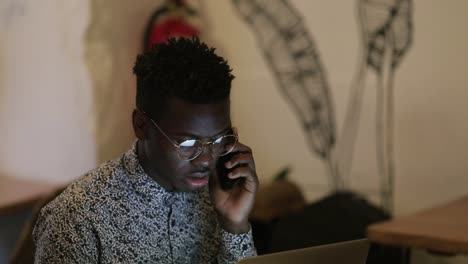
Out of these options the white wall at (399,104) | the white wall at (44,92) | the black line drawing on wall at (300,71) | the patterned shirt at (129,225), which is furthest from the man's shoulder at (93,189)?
the black line drawing on wall at (300,71)

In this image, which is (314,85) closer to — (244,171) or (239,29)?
(239,29)

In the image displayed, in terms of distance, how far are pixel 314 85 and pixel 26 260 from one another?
1.16 metres

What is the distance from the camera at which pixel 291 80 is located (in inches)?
91.9

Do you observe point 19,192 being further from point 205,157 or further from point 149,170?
point 205,157

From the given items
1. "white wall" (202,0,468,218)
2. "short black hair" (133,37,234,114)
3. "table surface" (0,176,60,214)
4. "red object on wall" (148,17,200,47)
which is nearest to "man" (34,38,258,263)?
"short black hair" (133,37,234,114)

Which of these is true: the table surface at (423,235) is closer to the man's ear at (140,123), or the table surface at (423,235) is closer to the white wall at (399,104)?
the man's ear at (140,123)

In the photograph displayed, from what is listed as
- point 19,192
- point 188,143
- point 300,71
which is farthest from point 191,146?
point 300,71

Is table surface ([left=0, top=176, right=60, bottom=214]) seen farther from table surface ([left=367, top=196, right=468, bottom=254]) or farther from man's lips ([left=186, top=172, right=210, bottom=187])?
table surface ([left=367, top=196, right=468, bottom=254])

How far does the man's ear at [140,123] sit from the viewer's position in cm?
110

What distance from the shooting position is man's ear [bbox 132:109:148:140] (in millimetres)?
1100

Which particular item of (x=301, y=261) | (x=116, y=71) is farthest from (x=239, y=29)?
(x=301, y=261)

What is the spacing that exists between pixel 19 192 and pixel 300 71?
1.03 metres

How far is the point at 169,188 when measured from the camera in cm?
116

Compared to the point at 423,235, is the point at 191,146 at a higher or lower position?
higher
